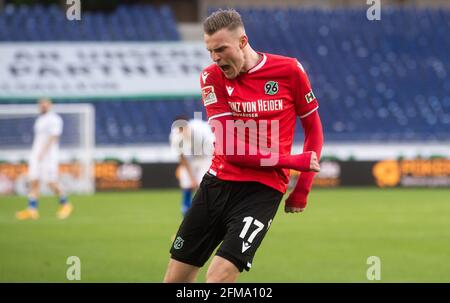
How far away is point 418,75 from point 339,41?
279 cm

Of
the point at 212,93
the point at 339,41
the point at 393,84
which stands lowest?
the point at 212,93

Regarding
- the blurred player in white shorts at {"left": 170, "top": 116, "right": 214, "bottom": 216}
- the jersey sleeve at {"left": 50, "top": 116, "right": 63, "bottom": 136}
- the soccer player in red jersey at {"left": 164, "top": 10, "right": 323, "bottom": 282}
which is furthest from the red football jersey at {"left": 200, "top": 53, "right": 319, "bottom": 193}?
the jersey sleeve at {"left": 50, "top": 116, "right": 63, "bottom": 136}

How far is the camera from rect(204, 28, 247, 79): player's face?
6.16 metres

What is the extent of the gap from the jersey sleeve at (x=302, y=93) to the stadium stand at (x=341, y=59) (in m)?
20.2

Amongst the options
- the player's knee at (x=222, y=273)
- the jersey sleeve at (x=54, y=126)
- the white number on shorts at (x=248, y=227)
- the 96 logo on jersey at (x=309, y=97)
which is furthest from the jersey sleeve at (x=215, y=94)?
the jersey sleeve at (x=54, y=126)

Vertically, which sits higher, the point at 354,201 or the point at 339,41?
the point at 339,41

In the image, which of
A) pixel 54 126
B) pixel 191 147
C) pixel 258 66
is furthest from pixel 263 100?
pixel 54 126

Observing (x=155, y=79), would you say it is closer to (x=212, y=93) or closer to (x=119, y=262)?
(x=119, y=262)

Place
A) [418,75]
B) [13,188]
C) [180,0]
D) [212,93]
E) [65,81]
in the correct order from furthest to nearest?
1. [180,0]
2. [418,75]
3. [65,81]
4. [13,188]
5. [212,93]

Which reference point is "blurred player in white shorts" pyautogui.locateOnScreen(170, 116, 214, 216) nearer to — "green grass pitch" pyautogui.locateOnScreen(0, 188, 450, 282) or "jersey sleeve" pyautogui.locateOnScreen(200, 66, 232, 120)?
"green grass pitch" pyautogui.locateOnScreen(0, 188, 450, 282)

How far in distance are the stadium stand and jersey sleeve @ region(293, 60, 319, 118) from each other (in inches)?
794

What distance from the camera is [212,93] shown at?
652 centimetres

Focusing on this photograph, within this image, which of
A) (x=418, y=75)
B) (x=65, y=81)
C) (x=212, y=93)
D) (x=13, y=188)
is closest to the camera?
(x=212, y=93)

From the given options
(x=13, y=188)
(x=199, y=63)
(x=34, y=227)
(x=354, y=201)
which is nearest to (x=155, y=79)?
(x=199, y=63)
